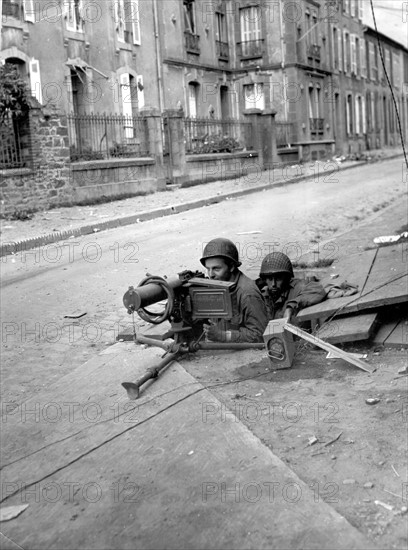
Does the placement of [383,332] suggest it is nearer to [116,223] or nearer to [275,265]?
[275,265]

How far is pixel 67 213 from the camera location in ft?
54.7

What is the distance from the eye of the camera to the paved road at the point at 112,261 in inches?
270

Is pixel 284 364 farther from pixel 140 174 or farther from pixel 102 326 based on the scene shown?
pixel 140 174

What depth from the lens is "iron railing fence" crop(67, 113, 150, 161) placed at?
1909 cm

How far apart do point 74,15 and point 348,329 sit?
22164 millimetres

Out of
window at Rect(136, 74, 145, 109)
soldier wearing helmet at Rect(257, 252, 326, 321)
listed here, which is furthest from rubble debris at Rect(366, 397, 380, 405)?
window at Rect(136, 74, 145, 109)

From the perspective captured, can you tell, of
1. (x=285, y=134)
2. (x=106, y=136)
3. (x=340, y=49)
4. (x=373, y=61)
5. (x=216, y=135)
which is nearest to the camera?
(x=106, y=136)

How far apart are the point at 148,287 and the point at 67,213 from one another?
39.1ft

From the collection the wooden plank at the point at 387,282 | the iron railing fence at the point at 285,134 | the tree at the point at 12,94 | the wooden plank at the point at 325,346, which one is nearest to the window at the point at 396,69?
the iron railing fence at the point at 285,134

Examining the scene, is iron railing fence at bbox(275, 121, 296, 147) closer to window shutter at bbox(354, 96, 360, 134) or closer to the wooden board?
window shutter at bbox(354, 96, 360, 134)

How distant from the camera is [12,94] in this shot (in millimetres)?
16500

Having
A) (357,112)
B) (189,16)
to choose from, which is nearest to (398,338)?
(189,16)

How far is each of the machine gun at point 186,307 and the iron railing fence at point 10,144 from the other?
477 inches

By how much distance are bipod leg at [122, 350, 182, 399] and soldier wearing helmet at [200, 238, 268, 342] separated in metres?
0.59
